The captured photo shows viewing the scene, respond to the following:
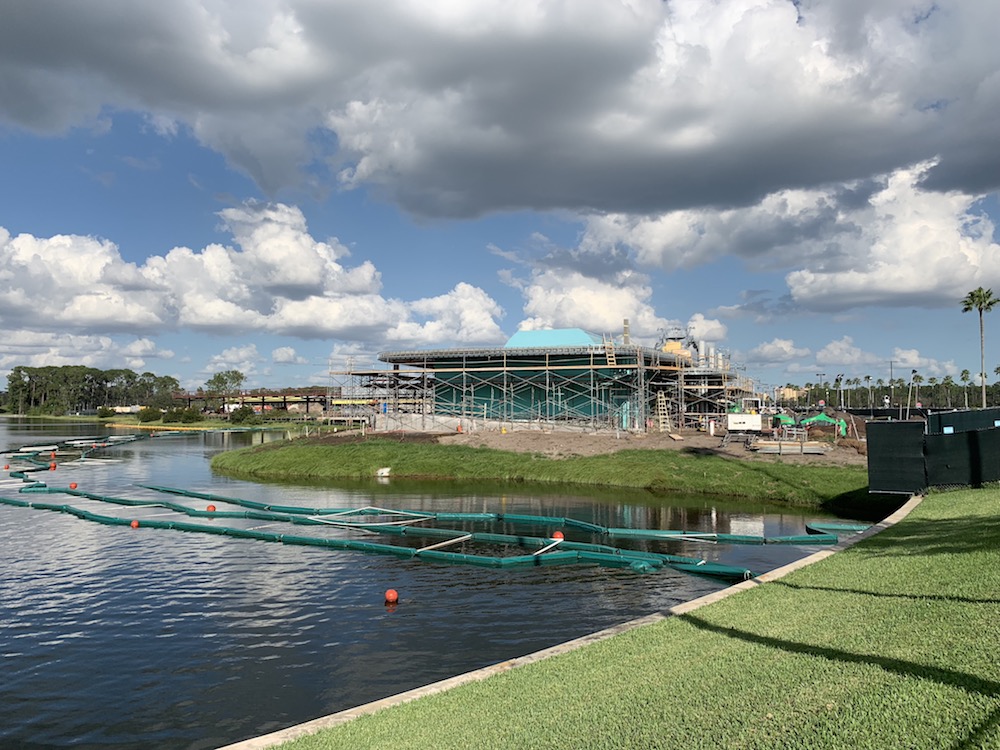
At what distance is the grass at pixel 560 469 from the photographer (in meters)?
37.4

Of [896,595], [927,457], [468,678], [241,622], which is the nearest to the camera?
[468,678]

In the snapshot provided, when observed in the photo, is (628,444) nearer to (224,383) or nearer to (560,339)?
(560,339)

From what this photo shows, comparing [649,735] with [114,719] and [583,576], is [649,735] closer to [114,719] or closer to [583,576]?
[114,719]

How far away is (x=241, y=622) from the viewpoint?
18.0m

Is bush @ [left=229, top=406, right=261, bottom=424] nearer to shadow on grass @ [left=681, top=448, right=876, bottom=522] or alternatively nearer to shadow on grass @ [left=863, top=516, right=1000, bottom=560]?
shadow on grass @ [left=681, top=448, right=876, bottom=522]

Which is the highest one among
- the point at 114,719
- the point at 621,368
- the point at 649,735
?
the point at 621,368

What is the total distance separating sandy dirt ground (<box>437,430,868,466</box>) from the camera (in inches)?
1626

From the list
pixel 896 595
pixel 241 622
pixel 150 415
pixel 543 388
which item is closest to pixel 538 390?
pixel 543 388

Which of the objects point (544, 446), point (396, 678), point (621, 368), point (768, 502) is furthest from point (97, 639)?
point (621, 368)

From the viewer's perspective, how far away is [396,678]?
1430 cm

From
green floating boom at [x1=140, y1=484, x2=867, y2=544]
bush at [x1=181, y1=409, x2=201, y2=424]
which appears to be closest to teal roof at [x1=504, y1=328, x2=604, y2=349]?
green floating boom at [x1=140, y1=484, x2=867, y2=544]

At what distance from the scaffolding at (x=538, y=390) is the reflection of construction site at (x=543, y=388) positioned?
100 mm

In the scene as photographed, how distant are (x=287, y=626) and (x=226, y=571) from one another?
23.4ft

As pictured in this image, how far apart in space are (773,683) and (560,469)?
38344 millimetres
